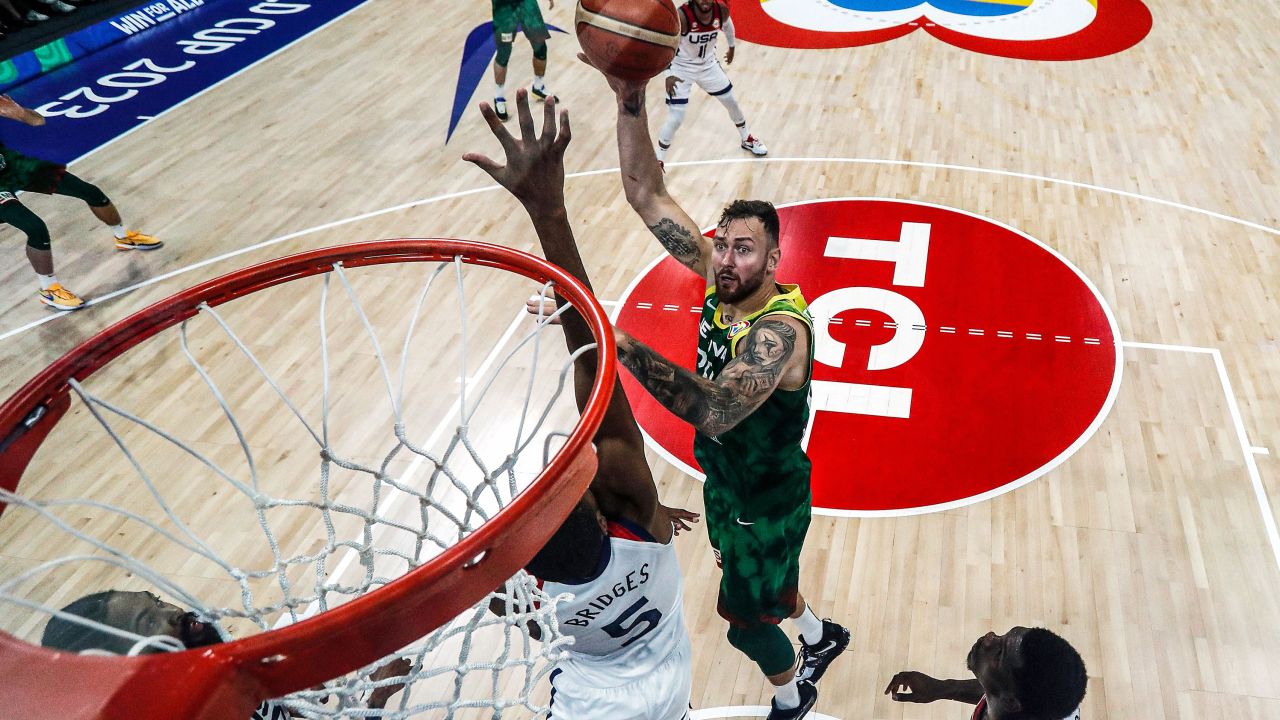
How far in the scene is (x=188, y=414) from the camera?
5434 mm

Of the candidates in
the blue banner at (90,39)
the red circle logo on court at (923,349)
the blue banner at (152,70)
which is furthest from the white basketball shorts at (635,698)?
the blue banner at (90,39)

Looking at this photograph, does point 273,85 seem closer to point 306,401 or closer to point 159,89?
point 159,89

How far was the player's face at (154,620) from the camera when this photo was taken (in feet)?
6.39

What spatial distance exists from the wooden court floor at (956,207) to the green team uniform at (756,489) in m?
0.72

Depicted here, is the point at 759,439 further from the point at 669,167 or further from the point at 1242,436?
the point at 669,167

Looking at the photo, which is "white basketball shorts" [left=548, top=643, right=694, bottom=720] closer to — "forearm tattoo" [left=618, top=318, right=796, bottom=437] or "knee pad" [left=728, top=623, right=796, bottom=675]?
"forearm tattoo" [left=618, top=318, right=796, bottom=437]

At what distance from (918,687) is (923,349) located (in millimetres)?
2536

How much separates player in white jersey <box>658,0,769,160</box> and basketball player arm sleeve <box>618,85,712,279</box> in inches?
152

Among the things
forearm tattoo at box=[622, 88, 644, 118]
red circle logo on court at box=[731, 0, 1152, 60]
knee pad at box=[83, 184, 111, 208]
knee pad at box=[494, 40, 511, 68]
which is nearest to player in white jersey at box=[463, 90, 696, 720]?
forearm tattoo at box=[622, 88, 644, 118]

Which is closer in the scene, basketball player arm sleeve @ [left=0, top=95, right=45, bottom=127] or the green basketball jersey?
the green basketball jersey

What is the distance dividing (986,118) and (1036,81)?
1.16 m

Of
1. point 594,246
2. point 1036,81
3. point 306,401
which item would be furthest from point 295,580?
point 1036,81

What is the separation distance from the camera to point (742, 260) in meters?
3.06

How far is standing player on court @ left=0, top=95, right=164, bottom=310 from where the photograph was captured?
19.7 feet
